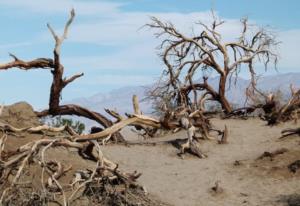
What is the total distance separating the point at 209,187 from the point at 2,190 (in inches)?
177

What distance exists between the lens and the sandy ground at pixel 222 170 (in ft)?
42.3

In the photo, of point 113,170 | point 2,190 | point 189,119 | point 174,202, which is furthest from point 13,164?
point 189,119

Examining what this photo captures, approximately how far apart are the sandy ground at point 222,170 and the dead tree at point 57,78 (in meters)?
1.60

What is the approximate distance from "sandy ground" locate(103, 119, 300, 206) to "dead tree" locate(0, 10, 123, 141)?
63.2 inches

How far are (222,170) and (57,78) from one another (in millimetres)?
5305

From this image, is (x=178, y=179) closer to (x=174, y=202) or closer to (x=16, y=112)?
(x=174, y=202)

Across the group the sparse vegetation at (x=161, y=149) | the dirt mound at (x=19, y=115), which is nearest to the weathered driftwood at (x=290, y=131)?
the sparse vegetation at (x=161, y=149)

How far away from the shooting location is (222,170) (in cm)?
Result: 1493

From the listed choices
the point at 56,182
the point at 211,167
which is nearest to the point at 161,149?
the point at 211,167

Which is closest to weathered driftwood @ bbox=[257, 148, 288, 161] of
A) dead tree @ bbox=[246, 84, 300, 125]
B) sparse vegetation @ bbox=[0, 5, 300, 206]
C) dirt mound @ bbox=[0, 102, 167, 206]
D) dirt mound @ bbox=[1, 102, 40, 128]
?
sparse vegetation @ bbox=[0, 5, 300, 206]

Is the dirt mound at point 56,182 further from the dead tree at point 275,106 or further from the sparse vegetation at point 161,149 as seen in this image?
the dead tree at point 275,106

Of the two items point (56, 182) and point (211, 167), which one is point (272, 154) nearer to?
point (211, 167)

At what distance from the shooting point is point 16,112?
15.6 metres

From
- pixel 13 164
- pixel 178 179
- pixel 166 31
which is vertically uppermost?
pixel 166 31
